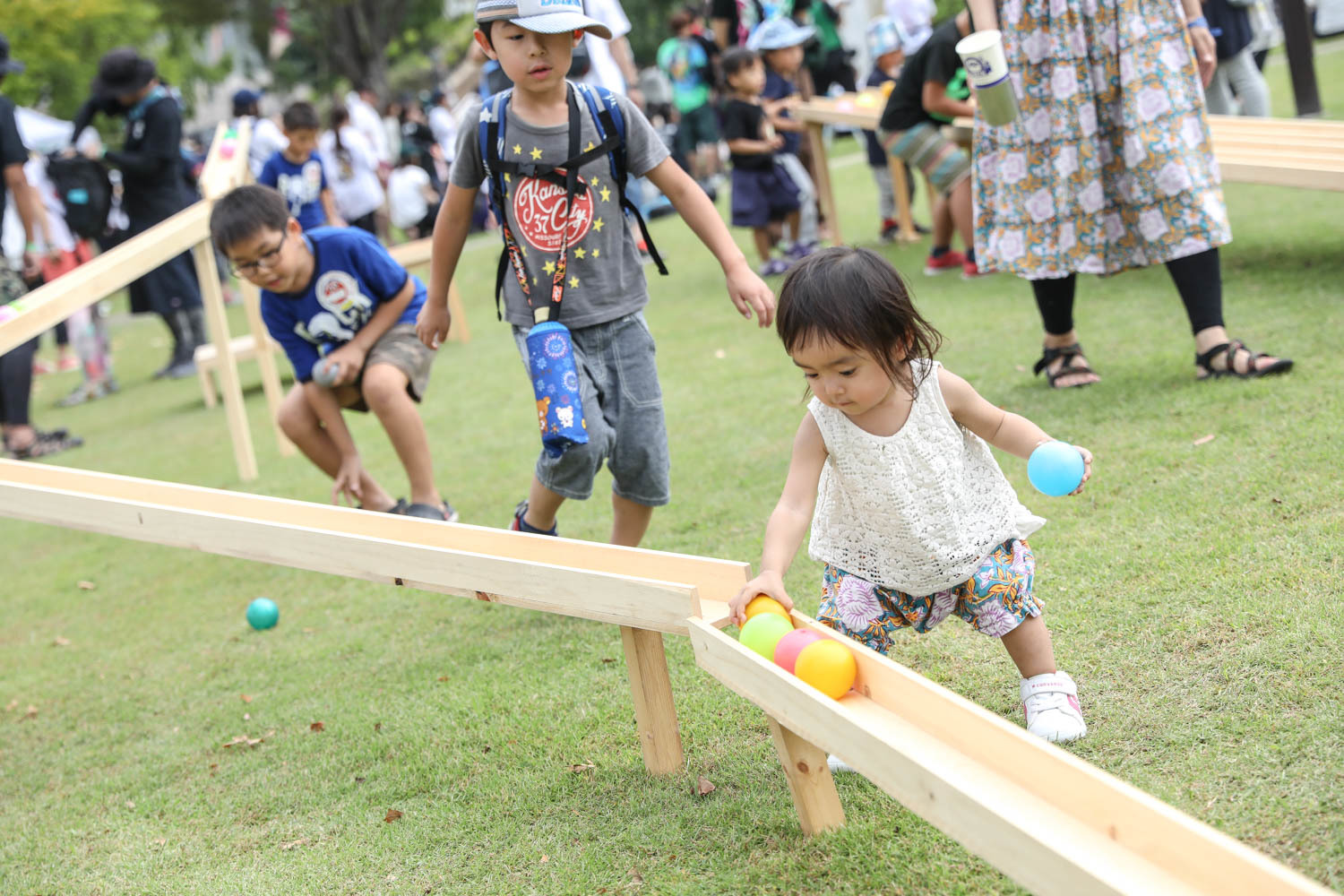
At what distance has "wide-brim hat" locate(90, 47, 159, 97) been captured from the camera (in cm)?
873

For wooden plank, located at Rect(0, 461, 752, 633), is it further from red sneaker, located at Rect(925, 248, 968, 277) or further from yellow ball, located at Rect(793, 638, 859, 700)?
red sneaker, located at Rect(925, 248, 968, 277)

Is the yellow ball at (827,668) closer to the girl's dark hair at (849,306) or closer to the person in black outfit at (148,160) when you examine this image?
the girl's dark hair at (849,306)

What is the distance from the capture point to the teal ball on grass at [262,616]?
446cm

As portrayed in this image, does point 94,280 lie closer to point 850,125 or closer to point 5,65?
point 5,65

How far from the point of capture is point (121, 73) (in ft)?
28.8

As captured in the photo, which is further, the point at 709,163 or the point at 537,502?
the point at 709,163

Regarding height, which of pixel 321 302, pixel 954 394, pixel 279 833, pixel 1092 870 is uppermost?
pixel 321 302

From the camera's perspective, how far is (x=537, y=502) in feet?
12.3

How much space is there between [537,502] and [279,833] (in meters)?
1.25

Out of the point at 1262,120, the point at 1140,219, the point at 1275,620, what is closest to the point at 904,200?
the point at 1262,120

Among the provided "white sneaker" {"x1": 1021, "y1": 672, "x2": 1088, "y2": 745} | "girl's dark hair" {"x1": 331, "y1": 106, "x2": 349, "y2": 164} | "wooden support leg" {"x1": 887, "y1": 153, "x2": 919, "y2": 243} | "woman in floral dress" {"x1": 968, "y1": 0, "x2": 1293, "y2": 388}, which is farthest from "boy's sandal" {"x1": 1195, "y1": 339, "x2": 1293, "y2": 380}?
"girl's dark hair" {"x1": 331, "y1": 106, "x2": 349, "y2": 164}

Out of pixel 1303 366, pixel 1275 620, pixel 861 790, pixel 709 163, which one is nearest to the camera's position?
pixel 861 790

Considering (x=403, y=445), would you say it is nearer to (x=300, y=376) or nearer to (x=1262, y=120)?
(x=300, y=376)

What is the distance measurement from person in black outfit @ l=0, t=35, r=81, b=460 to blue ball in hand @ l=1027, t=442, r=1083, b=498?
688 cm
